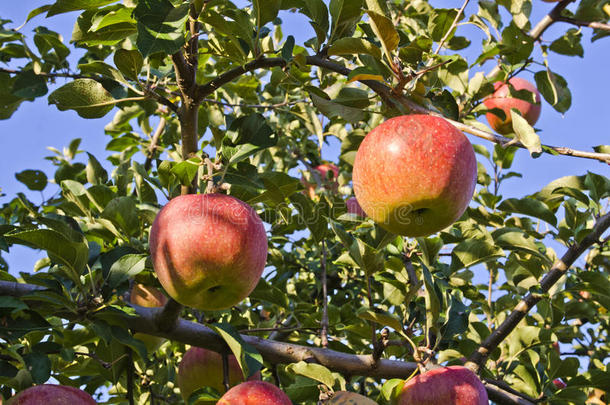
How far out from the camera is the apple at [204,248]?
177 centimetres

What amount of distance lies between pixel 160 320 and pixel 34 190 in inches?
80.7

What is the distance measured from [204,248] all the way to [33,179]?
2.31 meters

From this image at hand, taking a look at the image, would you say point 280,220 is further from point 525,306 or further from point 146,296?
point 525,306

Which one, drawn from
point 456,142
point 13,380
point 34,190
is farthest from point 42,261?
point 456,142

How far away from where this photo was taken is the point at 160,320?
6.73 ft

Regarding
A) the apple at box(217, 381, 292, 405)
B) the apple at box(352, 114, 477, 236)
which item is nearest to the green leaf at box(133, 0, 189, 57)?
the apple at box(352, 114, 477, 236)

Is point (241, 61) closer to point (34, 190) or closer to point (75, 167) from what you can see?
point (75, 167)

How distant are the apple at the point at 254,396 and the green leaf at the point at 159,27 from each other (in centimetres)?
108

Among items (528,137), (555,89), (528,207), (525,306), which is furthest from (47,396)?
(555,89)

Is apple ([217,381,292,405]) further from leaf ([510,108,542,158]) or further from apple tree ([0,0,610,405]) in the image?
leaf ([510,108,542,158])

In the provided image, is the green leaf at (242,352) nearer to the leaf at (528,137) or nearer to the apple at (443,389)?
the apple at (443,389)

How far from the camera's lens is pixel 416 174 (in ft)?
5.39

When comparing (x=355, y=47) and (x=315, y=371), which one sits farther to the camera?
(x=315, y=371)

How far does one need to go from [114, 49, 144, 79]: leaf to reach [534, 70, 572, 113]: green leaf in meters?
2.36
